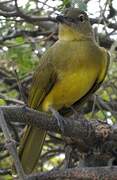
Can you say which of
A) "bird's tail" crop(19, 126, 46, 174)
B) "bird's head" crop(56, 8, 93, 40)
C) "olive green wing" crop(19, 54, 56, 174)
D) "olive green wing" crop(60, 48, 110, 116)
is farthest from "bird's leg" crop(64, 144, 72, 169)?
"bird's head" crop(56, 8, 93, 40)

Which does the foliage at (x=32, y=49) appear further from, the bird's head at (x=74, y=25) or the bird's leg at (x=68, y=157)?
the bird's leg at (x=68, y=157)

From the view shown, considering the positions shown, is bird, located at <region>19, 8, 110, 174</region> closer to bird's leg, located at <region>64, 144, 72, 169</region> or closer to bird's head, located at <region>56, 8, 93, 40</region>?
bird's head, located at <region>56, 8, 93, 40</region>

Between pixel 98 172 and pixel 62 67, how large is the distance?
4.47ft

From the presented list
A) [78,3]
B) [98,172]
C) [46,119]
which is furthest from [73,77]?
[98,172]

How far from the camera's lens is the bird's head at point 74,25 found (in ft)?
13.5

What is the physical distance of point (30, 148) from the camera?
3.79 metres

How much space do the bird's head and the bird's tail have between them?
30.8 inches

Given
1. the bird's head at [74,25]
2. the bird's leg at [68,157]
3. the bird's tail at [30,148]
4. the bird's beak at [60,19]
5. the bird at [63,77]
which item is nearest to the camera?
the bird's leg at [68,157]

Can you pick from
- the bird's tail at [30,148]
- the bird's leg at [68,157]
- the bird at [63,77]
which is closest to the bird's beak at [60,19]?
the bird at [63,77]

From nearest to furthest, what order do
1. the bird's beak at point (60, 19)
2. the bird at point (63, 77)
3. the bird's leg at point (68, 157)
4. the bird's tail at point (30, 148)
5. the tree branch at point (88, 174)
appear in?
the tree branch at point (88, 174) < the bird's leg at point (68, 157) < the bird's tail at point (30, 148) < the bird at point (63, 77) < the bird's beak at point (60, 19)

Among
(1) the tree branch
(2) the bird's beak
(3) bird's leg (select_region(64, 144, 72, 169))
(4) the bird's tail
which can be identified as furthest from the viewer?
(2) the bird's beak

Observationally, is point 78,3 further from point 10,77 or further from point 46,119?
point 10,77

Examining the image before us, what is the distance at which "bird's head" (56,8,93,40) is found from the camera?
162 inches

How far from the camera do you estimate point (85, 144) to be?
3096 millimetres
